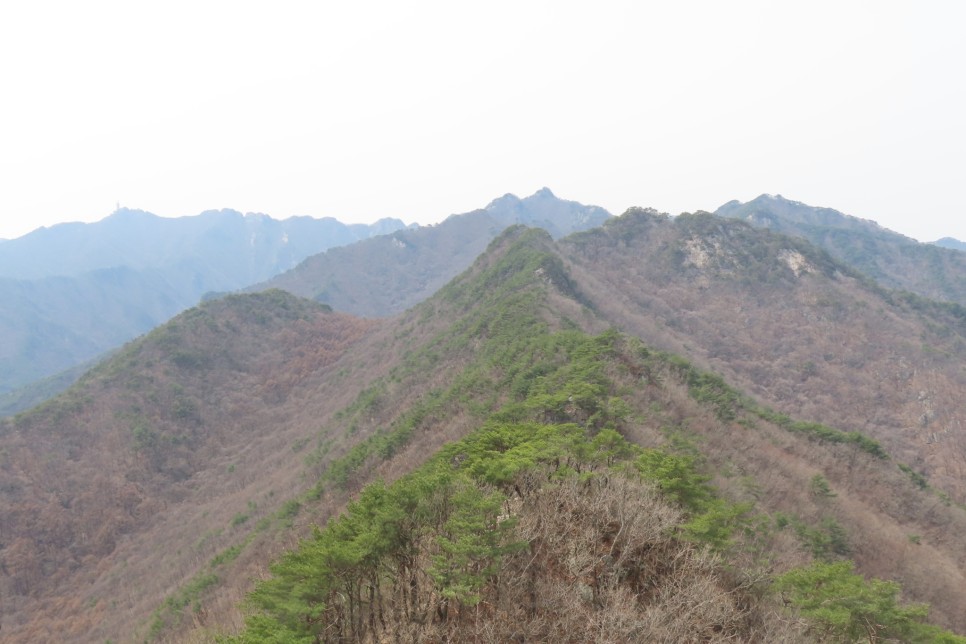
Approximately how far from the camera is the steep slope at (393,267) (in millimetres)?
94375

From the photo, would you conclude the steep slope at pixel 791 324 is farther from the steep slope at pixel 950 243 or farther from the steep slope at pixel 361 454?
the steep slope at pixel 950 243

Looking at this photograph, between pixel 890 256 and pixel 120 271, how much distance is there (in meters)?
169

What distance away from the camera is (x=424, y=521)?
22.4ft

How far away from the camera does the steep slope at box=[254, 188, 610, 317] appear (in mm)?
94375

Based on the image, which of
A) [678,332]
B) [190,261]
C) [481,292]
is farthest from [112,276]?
[678,332]

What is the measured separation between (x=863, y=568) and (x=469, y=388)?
1453cm

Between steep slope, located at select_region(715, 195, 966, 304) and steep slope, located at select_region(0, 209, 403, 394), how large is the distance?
13535cm

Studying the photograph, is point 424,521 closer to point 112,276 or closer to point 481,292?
point 481,292

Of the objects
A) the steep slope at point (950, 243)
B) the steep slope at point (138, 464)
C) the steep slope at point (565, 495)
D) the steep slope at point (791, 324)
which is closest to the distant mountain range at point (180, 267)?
the steep slope at point (138, 464)

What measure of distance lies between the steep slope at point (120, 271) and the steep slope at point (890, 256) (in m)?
135

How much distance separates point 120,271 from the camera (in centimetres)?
12438

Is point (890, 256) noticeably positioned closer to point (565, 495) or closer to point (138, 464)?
→ point (565, 495)

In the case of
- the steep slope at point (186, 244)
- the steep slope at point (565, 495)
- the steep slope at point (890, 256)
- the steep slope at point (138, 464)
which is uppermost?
the steep slope at point (186, 244)

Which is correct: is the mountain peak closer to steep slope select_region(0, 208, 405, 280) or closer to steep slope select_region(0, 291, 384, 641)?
steep slope select_region(0, 208, 405, 280)
